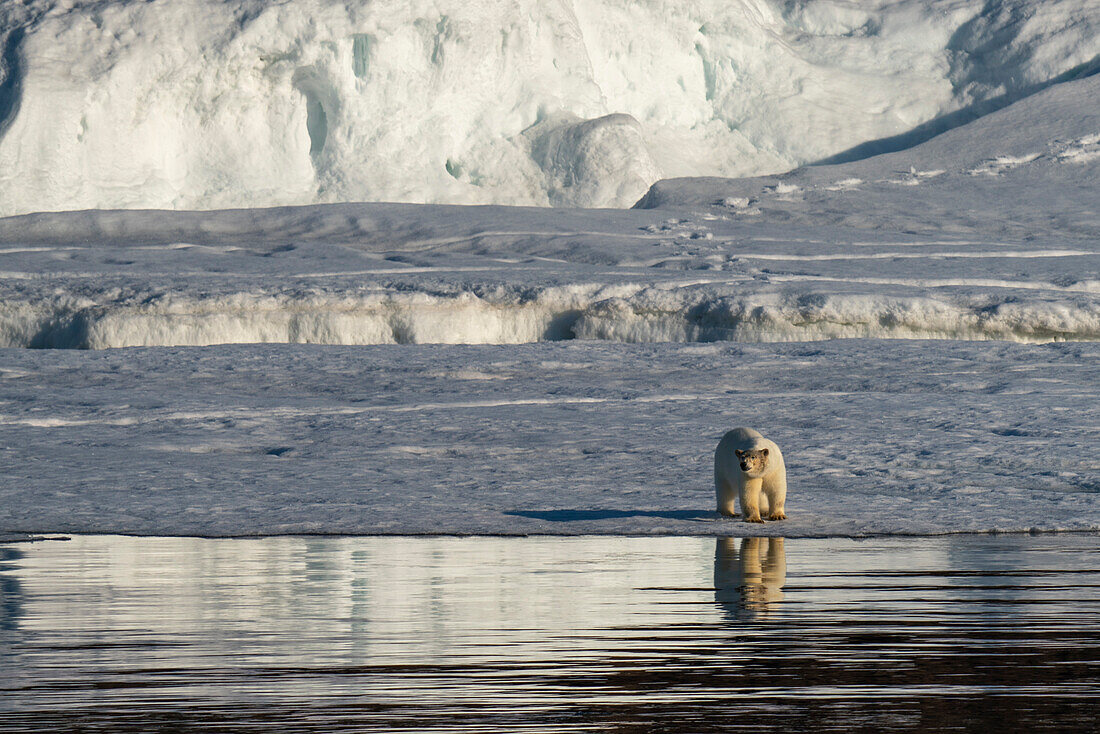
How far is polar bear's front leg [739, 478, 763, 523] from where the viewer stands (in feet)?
23.1

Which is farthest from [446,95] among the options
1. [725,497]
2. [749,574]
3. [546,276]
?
[749,574]

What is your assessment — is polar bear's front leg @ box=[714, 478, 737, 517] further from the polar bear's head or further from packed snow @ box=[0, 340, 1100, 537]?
the polar bear's head

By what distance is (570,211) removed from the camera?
23016mm

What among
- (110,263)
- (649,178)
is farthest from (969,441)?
(649,178)

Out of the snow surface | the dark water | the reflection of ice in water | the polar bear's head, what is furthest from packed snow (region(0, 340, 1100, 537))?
the snow surface

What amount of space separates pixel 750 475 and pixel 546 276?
411 inches

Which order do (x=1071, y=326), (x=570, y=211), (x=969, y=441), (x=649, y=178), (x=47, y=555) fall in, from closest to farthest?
(x=47, y=555) < (x=969, y=441) < (x=1071, y=326) < (x=570, y=211) < (x=649, y=178)

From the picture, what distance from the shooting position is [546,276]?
56.9ft

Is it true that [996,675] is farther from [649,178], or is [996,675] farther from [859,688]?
[649,178]

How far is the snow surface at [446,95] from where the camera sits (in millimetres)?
26359

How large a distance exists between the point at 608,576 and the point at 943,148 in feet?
79.7

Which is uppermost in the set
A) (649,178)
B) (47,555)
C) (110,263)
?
(649,178)

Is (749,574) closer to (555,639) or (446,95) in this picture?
(555,639)

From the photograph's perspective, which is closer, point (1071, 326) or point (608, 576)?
point (608, 576)
